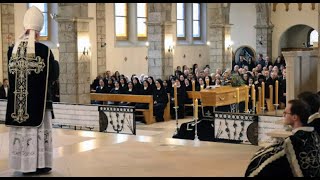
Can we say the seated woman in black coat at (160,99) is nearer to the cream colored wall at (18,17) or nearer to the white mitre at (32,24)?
the cream colored wall at (18,17)

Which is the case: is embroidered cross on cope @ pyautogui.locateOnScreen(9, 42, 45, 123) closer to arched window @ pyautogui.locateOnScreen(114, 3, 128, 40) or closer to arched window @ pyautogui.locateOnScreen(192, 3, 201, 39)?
arched window @ pyautogui.locateOnScreen(114, 3, 128, 40)

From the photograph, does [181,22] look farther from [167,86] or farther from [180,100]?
[180,100]

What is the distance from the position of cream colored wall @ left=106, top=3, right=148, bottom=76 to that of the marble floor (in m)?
11.6

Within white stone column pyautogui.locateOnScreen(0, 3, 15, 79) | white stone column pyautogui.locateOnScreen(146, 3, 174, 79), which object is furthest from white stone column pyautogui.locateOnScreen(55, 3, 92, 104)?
white stone column pyautogui.locateOnScreen(146, 3, 174, 79)

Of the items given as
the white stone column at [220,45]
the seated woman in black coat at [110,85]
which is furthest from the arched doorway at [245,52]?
the seated woman in black coat at [110,85]

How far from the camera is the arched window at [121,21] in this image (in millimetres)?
23156

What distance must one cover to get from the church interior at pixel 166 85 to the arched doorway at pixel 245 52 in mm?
55

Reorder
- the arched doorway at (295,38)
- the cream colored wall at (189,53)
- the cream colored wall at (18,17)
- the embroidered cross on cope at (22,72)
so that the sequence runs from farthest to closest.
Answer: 1. the arched doorway at (295,38)
2. the cream colored wall at (189,53)
3. the cream colored wall at (18,17)
4. the embroidered cross on cope at (22,72)

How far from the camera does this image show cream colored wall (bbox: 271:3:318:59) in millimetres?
25703

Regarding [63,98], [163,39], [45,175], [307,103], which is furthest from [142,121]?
[307,103]

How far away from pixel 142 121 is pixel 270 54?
42.7 feet

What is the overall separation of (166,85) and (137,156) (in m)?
9.05

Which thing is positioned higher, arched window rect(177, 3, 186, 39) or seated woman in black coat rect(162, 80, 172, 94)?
arched window rect(177, 3, 186, 39)

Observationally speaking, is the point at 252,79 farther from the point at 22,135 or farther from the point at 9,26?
the point at 22,135
